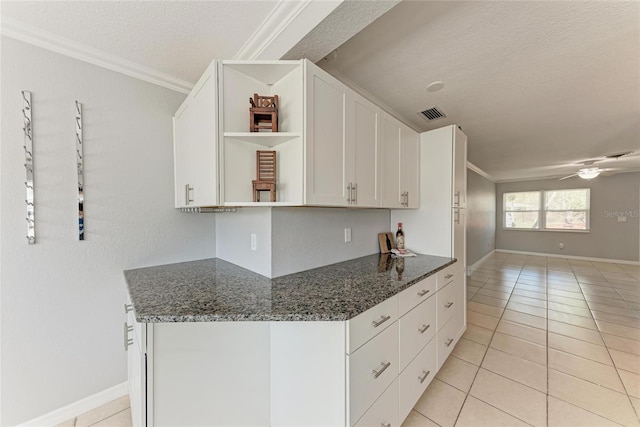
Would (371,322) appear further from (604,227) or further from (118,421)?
(604,227)

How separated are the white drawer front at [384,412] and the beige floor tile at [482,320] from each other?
2.05m

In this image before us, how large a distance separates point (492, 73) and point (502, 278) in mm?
4371

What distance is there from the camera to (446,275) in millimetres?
2074

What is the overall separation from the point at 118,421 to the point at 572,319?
461 centimetres

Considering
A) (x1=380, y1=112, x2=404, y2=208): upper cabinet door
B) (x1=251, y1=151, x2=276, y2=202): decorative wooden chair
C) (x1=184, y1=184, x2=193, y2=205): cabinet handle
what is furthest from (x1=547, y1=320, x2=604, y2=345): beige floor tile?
(x1=184, y1=184, x2=193, y2=205): cabinet handle

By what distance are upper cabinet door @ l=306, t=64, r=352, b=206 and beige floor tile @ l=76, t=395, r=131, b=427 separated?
6.39ft

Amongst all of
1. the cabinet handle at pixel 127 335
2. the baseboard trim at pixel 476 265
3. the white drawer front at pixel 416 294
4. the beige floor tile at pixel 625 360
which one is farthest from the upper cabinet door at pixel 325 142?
the baseboard trim at pixel 476 265

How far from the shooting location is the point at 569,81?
2027mm

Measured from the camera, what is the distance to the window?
670cm

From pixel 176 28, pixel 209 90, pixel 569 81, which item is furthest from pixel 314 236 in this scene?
pixel 569 81

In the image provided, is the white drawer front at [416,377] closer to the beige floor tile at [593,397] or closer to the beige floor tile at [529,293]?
the beige floor tile at [593,397]

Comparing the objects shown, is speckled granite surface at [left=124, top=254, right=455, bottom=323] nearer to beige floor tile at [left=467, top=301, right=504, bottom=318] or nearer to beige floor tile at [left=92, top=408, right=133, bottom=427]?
beige floor tile at [left=92, top=408, right=133, bottom=427]

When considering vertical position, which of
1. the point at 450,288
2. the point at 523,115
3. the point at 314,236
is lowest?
the point at 450,288

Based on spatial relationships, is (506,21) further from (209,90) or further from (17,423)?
(17,423)
